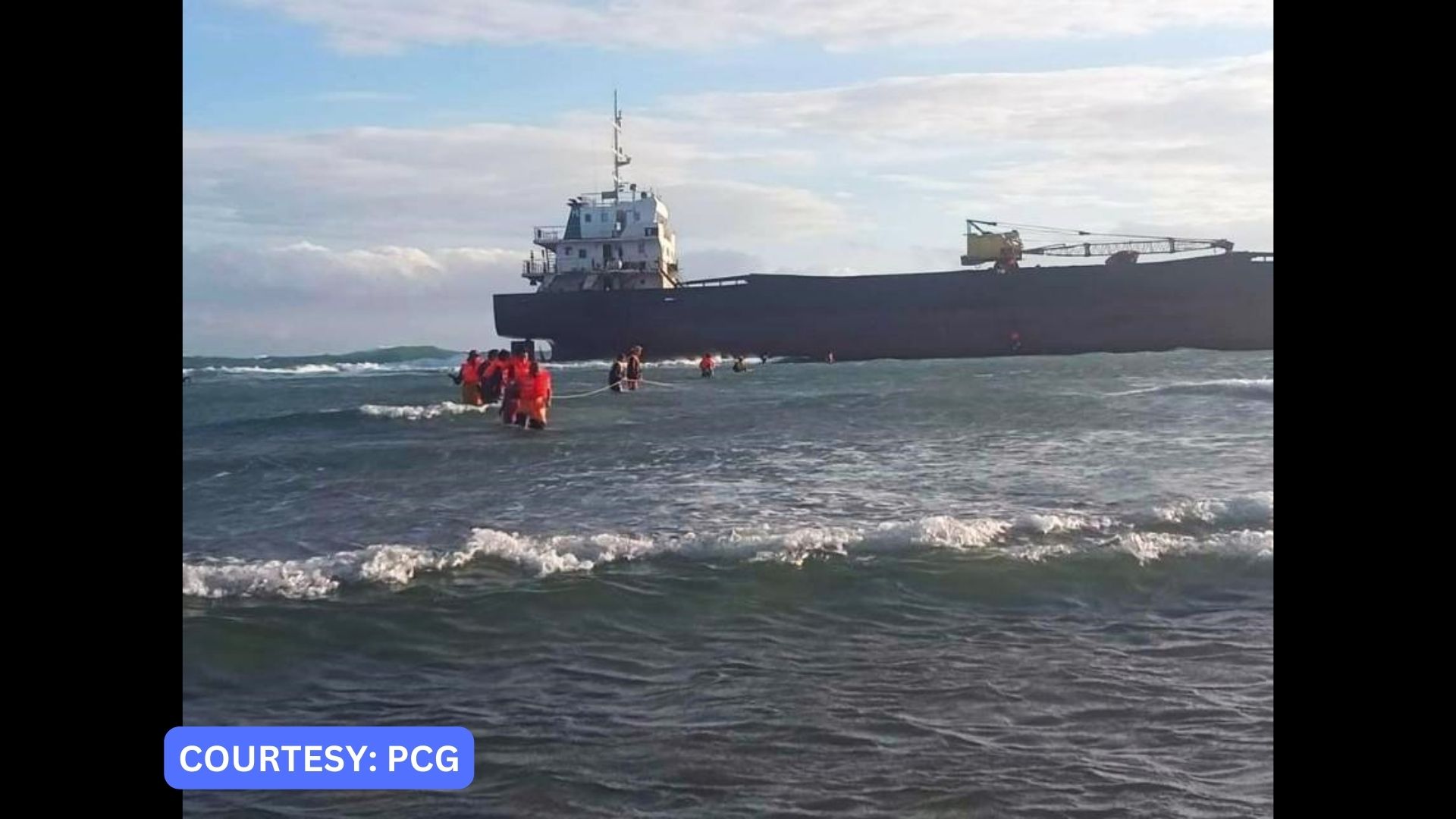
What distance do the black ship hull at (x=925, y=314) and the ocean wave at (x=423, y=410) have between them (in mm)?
8853

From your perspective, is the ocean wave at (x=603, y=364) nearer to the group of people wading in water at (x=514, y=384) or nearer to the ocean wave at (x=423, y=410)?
the group of people wading in water at (x=514, y=384)

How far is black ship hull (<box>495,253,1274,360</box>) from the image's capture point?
73.0 ft

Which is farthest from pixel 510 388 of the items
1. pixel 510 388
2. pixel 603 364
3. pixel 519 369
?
pixel 603 364

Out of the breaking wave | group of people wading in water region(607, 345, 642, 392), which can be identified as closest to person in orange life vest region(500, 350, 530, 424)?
group of people wading in water region(607, 345, 642, 392)

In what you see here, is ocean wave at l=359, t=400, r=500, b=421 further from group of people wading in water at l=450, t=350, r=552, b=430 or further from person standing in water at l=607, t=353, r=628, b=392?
person standing in water at l=607, t=353, r=628, b=392

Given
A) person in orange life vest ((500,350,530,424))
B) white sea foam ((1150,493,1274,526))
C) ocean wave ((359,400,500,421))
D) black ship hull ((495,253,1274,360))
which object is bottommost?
white sea foam ((1150,493,1274,526))

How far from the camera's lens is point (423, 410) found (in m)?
15.1

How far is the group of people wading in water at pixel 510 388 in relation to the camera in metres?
11.9

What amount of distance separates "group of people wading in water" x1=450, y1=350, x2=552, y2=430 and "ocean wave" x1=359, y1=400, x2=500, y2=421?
0.09m

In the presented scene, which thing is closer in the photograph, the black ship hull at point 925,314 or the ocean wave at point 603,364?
the black ship hull at point 925,314

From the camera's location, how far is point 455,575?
17.7 feet

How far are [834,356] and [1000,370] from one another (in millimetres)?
4412

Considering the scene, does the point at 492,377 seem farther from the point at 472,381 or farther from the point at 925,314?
the point at 925,314

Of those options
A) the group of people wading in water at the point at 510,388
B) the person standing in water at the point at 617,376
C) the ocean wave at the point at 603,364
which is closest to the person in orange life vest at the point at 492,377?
the group of people wading in water at the point at 510,388
